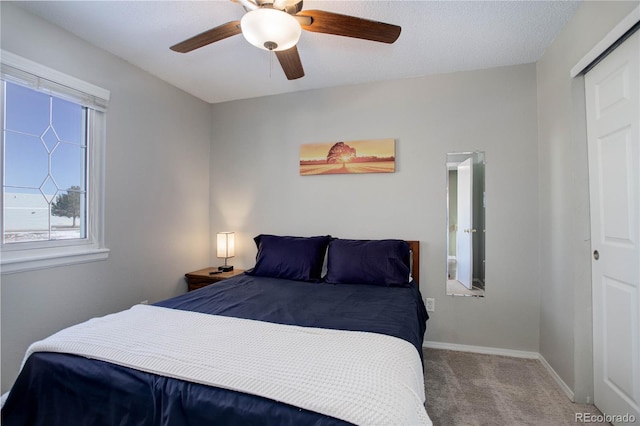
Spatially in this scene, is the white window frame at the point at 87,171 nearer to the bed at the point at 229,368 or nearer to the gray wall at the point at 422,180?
the bed at the point at 229,368

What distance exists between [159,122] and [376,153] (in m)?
2.16

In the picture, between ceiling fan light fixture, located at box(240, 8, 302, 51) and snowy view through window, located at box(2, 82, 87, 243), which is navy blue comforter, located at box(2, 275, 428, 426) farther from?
ceiling fan light fixture, located at box(240, 8, 302, 51)

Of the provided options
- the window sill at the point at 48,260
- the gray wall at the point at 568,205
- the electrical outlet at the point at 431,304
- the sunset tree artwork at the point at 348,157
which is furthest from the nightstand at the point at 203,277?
the gray wall at the point at 568,205

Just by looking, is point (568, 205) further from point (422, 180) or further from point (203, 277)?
point (203, 277)

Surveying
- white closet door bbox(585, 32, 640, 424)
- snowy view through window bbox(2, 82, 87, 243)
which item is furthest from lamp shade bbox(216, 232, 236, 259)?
white closet door bbox(585, 32, 640, 424)

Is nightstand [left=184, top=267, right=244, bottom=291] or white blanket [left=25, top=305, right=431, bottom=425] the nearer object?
white blanket [left=25, top=305, right=431, bottom=425]

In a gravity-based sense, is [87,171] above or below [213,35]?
below

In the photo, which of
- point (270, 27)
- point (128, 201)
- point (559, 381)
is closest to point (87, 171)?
point (128, 201)

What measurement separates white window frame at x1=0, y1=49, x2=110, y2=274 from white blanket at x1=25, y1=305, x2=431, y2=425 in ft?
3.27

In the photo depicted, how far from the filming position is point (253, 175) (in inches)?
133

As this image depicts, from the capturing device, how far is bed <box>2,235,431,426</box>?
0.91 m

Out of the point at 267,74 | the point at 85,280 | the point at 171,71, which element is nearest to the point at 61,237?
the point at 85,280

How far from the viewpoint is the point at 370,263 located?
8.14 feet

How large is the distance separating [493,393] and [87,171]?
3429 mm
